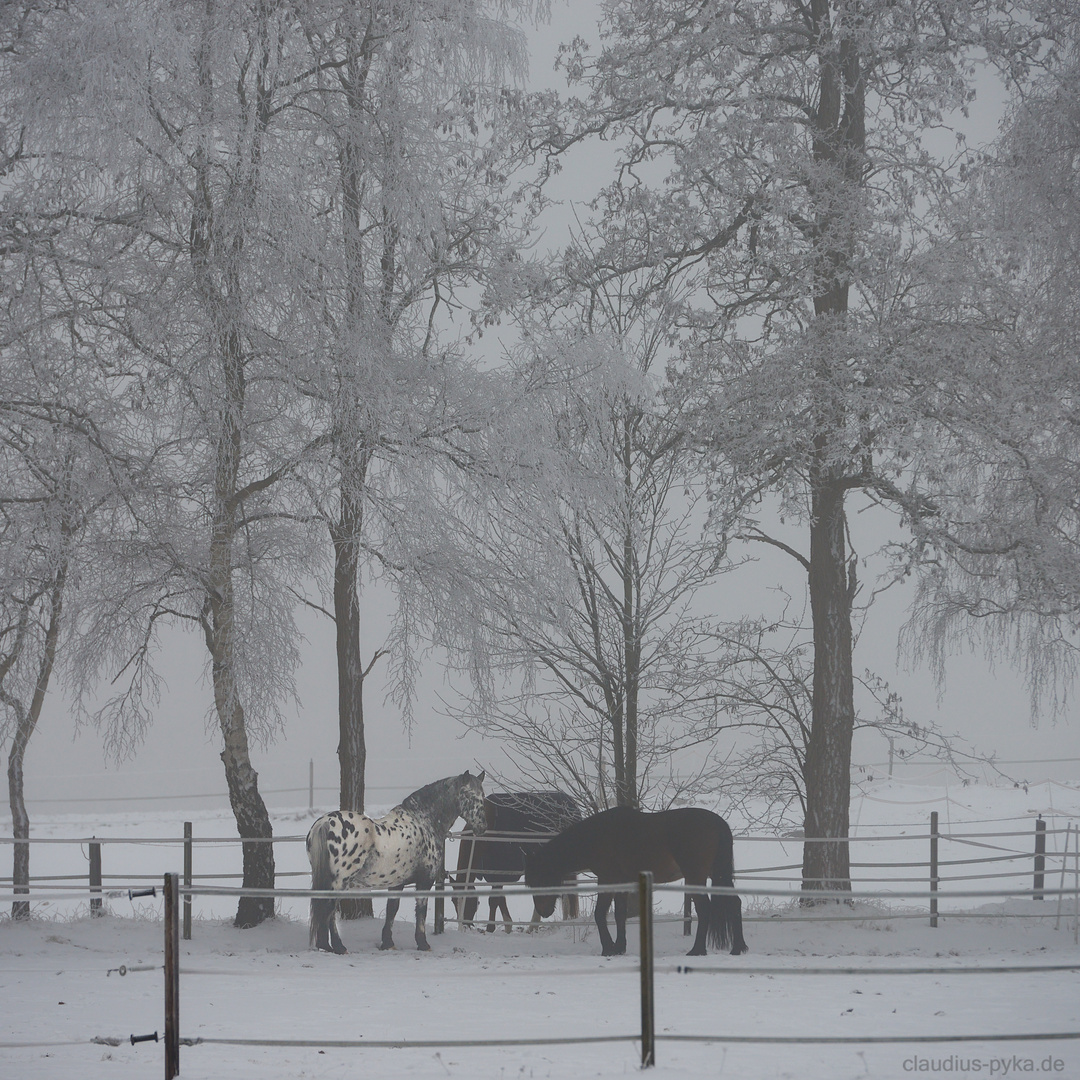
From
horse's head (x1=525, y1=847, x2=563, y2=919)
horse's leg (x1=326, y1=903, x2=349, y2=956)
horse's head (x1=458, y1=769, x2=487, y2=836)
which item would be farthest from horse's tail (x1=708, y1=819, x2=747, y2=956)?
horse's leg (x1=326, y1=903, x2=349, y2=956)

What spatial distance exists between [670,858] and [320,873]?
286 cm

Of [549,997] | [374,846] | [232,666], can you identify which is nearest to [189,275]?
[232,666]

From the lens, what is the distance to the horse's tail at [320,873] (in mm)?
9758

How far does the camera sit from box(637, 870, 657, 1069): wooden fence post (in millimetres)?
5473

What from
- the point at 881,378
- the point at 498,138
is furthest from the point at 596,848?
the point at 498,138

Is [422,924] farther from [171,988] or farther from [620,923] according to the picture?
[171,988]

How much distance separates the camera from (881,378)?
10977 mm

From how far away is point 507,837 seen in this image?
37.5 ft

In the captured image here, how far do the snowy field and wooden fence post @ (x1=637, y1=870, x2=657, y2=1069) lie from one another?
0.40 ft

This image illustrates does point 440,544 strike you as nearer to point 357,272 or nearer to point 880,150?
point 357,272

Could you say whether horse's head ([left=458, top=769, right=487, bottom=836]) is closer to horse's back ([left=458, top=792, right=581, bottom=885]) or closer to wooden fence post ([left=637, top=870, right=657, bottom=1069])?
horse's back ([left=458, top=792, right=581, bottom=885])

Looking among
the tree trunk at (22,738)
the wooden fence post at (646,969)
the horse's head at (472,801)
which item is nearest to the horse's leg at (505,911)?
the horse's head at (472,801)

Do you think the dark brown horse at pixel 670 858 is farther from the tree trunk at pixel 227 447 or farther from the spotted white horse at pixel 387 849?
the tree trunk at pixel 227 447

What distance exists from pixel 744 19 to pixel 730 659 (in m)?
6.71
